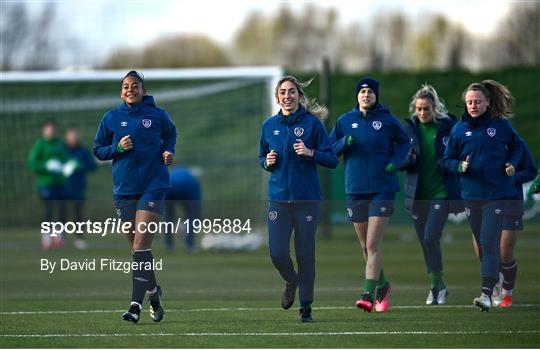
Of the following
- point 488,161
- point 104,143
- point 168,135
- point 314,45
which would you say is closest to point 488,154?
point 488,161

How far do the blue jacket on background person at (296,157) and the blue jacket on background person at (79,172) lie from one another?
1465 centimetres

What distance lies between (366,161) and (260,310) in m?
1.98

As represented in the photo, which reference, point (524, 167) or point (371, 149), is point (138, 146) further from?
point (524, 167)

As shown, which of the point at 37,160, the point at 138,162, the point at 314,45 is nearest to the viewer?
the point at 138,162

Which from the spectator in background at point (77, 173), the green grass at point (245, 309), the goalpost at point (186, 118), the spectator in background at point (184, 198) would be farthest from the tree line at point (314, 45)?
the green grass at point (245, 309)

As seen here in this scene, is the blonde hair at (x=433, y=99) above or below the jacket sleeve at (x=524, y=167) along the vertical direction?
above

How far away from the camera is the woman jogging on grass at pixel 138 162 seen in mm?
13242

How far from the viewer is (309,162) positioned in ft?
44.2

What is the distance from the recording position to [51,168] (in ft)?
Answer: 89.7

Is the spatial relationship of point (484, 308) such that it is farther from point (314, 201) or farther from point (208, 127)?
point (208, 127)

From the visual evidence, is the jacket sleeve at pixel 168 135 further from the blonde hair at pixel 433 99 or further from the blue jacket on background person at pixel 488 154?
the blonde hair at pixel 433 99

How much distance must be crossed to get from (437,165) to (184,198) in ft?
34.9

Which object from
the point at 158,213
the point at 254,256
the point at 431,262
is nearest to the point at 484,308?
the point at 431,262

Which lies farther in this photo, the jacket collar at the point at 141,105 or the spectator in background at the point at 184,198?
the spectator in background at the point at 184,198
